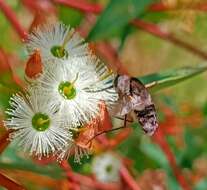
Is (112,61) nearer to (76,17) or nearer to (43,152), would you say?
(76,17)

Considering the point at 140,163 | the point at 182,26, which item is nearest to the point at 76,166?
the point at 140,163

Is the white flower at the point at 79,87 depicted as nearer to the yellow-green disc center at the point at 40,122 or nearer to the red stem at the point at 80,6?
the yellow-green disc center at the point at 40,122

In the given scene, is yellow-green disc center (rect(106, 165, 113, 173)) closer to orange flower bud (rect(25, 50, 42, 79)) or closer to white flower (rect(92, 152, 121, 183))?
white flower (rect(92, 152, 121, 183))

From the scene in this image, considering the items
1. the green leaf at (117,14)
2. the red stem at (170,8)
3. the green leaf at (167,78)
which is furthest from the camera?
the red stem at (170,8)

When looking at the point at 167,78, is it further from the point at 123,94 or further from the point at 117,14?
the point at 117,14

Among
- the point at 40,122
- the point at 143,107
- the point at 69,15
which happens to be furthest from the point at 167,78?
the point at 69,15

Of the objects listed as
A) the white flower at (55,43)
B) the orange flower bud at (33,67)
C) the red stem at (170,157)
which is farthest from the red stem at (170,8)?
the orange flower bud at (33,67)

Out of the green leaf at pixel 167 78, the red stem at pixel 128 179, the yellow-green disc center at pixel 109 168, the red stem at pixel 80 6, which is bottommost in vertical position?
the red stem at pixel 128 179
